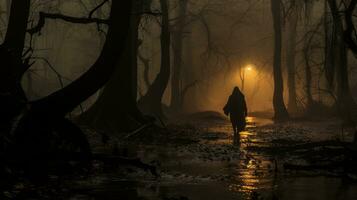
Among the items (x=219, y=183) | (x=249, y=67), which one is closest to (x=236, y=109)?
(x=219, y=183)

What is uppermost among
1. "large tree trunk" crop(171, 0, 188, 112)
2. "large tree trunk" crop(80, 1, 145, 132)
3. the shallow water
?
"large tree trunk" crop(171, 0, 188, 112)

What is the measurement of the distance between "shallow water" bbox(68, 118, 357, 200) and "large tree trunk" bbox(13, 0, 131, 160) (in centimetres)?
106

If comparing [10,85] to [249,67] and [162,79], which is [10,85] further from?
[249,67]

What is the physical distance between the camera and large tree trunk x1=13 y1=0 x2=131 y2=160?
984 cm

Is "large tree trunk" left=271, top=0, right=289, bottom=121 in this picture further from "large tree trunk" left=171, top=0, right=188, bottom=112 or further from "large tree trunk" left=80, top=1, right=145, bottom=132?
"large tree trunk" left=80, top=1, right=145, bottom=132

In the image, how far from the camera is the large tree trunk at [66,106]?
984cm

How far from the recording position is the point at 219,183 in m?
9.84

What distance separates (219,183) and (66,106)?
119 inches

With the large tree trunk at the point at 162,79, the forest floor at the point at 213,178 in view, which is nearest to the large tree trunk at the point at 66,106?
the forest floor at the point at 213,178

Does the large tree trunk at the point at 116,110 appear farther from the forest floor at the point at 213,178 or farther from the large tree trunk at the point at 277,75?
the large tree trunk at the point at 277,75

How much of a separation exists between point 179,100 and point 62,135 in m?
36.6

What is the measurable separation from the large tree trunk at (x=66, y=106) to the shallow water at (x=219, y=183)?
3.49 ft

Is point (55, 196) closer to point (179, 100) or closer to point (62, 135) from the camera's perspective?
point (62, 135)

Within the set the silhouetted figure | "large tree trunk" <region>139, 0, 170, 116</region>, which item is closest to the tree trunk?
the silhouetted figure
